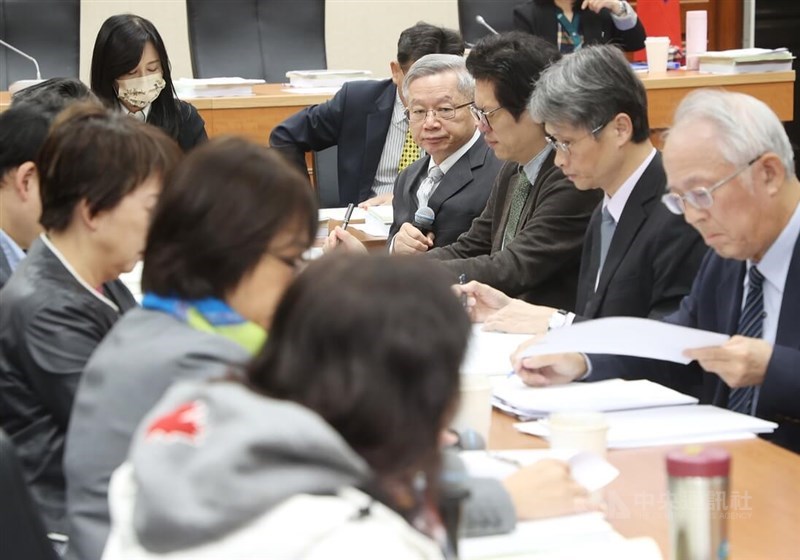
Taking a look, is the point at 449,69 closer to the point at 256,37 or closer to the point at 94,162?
the point at 94,162

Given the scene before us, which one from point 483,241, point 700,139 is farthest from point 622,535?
point 483,241

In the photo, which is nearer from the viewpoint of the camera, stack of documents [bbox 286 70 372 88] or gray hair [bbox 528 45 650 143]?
gray hair [bbox 528 45 650 143]

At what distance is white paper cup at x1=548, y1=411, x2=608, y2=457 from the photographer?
1.63 metres

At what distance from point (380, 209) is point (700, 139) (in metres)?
2.11

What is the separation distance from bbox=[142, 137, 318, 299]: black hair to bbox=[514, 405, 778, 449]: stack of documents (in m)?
0.62

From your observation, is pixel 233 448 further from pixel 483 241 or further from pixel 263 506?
pixel 483 241

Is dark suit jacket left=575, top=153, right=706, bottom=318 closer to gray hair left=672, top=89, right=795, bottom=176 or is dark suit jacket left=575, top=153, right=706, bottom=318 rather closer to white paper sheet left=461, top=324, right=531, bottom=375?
white paper sheet left=461, top=324, right=531, bottom=375

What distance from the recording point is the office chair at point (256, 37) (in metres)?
6.42

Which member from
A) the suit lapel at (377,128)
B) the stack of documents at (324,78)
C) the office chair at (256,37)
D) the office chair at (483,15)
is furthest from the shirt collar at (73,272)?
the office chair at (483,15)

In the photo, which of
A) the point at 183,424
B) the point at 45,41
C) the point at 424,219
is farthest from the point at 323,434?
the point at 45,41

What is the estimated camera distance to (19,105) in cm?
237

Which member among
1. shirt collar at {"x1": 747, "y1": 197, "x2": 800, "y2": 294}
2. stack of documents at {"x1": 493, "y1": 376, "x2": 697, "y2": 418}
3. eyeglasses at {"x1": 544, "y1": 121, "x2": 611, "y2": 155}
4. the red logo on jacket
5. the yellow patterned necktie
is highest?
the red logo on jacket

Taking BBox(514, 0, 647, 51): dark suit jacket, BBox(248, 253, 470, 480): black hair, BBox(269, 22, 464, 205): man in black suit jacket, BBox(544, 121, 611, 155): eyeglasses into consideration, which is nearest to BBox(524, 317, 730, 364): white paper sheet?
BBox(544, 121, 611, 155): eyeglasses

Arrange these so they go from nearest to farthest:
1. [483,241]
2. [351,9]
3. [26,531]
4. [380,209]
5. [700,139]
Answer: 1. [26,531]
2. [700,139]
3. [483,241]
4. [380,209]
5. [351,9]
